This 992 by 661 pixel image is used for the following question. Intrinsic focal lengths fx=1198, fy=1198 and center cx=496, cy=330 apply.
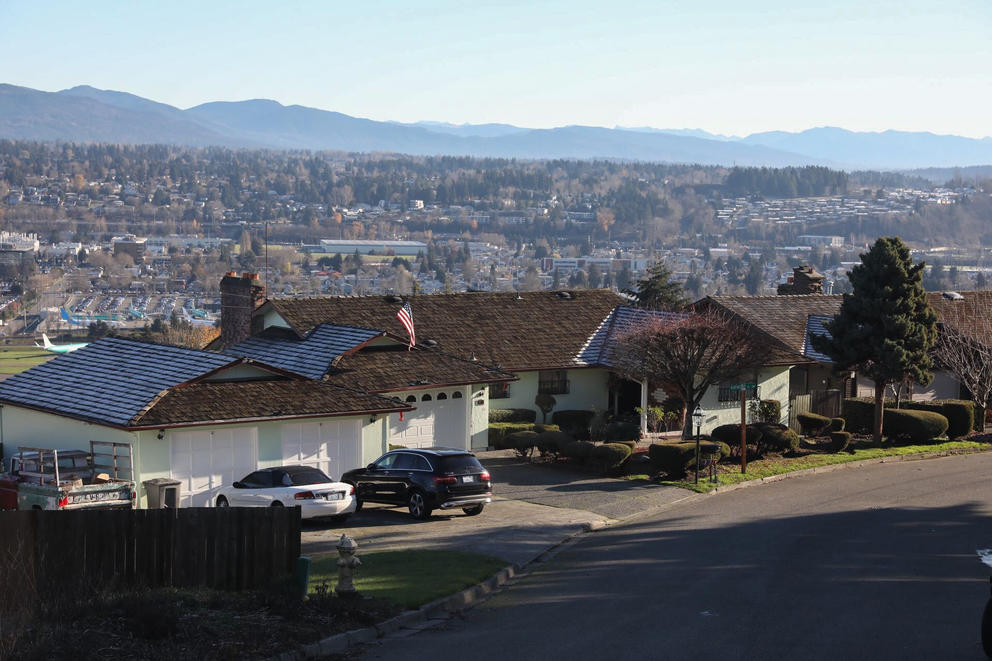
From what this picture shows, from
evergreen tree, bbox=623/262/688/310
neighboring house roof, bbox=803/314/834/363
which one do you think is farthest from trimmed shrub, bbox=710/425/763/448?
evergreen tree, bbox=623/262/688/310

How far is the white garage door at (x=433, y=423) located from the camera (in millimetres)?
33562

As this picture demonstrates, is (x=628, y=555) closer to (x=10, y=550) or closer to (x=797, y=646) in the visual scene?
(x=797, y=646)

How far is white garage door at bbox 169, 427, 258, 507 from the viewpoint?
25000 millimetres

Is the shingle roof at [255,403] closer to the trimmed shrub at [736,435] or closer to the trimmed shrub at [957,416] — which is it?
the trimmed shrub at [736,435]

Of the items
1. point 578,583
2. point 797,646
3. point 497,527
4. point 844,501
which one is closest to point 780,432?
point 844,501

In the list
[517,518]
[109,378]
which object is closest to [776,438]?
[517,518]

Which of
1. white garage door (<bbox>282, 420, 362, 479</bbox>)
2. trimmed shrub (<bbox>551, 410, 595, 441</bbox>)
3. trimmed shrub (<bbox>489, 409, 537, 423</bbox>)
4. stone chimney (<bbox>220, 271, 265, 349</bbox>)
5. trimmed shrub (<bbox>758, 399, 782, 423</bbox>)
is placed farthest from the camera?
stone chimney (<bbox>220, 271, 265, 349</bbox>)

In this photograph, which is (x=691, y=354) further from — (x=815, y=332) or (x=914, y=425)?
(x=815, y=332)

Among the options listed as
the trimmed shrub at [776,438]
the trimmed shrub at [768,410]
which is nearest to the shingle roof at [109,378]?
the trimmed shrub at [776,438]

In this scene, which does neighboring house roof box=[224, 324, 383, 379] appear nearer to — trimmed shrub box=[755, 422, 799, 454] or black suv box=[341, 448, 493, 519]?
black suv box=[341, 448, 493, 519]

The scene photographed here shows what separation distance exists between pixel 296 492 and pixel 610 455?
10293 mm

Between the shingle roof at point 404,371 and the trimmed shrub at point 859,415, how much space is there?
12037 millimetres

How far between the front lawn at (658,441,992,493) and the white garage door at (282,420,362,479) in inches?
312

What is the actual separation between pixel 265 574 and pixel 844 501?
16.0m
